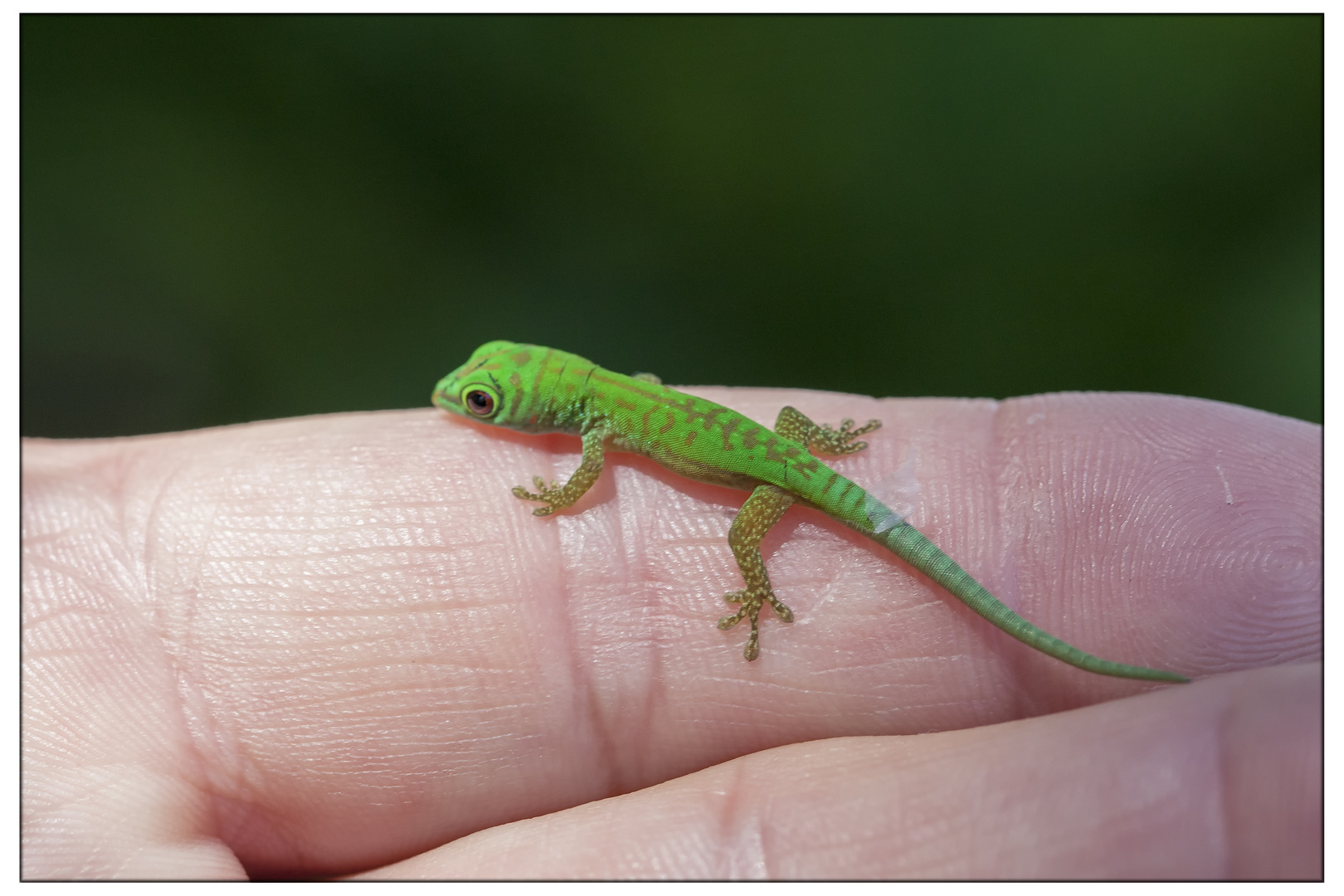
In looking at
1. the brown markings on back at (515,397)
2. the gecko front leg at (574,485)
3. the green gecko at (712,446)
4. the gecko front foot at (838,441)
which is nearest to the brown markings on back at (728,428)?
the green gecko at (712,446)

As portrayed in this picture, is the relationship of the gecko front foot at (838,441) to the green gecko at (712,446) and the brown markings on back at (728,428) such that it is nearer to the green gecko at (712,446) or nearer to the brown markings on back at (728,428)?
the green gecko at (712,446)

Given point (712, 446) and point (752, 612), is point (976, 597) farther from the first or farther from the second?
point (712, 446)

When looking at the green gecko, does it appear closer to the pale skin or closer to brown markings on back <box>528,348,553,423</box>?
brown markings on back <box>528,348,553,423</box>

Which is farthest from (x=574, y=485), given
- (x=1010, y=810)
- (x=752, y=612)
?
(x=1010, y=810)

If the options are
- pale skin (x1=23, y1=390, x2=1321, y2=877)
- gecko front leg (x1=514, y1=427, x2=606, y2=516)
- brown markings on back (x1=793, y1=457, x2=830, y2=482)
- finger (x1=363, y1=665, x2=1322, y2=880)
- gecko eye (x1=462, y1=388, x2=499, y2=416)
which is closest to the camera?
finger (x1=363, y1=665, x2=1322, y2=880)

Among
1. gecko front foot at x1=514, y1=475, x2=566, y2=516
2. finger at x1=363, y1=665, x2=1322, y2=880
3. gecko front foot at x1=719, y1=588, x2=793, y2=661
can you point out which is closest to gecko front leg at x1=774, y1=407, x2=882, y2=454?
gecko front foot at x1=719, y1=588, x2=793, y2=661

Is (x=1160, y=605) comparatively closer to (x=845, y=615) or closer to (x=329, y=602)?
(x=845, y=615)
